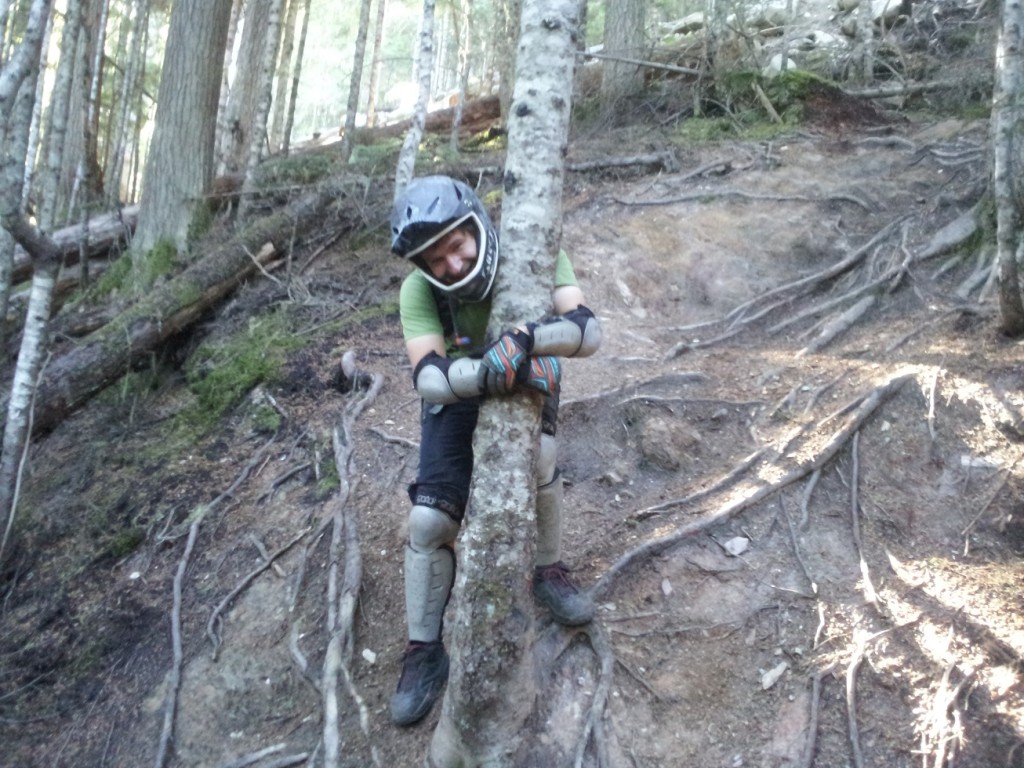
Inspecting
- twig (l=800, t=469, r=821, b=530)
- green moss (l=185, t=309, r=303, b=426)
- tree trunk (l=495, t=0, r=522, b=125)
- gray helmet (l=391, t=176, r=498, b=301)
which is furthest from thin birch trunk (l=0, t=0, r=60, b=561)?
tree trunk (l=495, t=0, r=522, b=125)

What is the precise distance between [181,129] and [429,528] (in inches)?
305

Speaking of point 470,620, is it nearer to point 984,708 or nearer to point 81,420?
point 984,708

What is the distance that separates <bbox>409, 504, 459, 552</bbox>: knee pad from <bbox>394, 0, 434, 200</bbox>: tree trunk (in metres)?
5.71

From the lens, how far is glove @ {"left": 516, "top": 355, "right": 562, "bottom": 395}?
9.36 feet

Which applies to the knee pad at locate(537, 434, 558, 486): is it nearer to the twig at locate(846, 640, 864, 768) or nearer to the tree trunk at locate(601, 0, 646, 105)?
the twig at locate(846, 640, 864, 768)

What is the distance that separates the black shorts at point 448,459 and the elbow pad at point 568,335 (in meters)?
0.43

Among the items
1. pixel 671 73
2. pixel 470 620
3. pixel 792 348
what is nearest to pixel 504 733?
pixel 470 620

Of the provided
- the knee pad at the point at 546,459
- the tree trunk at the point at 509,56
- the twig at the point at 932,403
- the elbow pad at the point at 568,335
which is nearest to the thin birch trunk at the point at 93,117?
the tree trunk at the point at 509,56

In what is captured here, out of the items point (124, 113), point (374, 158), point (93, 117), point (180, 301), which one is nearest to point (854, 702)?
point (180, 301)

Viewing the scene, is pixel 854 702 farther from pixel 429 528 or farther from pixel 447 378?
pixel 447 378

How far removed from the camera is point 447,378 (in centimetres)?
300

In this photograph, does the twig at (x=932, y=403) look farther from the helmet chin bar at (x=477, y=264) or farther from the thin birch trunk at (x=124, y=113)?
the thin birch trunk at (x=124, y=113)

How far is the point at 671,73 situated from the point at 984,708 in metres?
11.1

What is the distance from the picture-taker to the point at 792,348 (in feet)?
21.2
